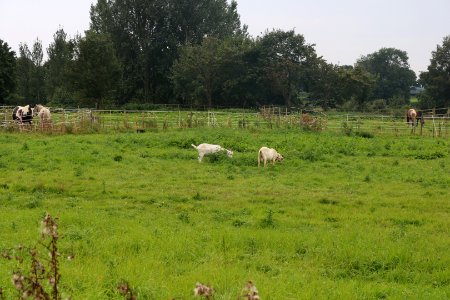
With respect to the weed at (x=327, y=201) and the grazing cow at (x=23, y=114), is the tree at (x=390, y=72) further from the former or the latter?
the weed at (x=327, y=201)

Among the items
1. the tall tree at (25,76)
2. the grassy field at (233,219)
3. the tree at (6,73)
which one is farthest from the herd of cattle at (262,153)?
the tall tree at (25,76)

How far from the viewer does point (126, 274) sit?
20.1ft

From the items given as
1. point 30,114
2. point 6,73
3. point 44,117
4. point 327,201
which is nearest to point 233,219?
point 327,201

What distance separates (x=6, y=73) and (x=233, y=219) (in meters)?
45.7

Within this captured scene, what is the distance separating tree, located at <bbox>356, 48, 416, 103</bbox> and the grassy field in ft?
214

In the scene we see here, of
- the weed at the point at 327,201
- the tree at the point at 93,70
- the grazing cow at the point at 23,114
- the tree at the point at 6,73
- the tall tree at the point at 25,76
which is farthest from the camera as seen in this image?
the tall tree at the point at 25,76

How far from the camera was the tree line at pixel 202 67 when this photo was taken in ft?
182

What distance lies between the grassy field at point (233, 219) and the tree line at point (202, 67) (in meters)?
34.8

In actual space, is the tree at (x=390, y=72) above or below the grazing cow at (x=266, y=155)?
above

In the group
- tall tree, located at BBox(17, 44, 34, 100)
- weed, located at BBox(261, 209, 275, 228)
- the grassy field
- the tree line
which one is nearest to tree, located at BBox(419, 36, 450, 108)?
the tree line

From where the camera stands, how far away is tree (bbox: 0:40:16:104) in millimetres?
47844

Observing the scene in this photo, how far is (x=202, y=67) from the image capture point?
55312 mm

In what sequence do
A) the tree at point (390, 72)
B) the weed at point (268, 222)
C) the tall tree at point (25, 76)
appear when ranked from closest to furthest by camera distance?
1. the weed at point (268, 222)
2. the tall tree at point (25, 76)
3. the tree at point (390, 72)

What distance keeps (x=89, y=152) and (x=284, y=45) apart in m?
44.2
